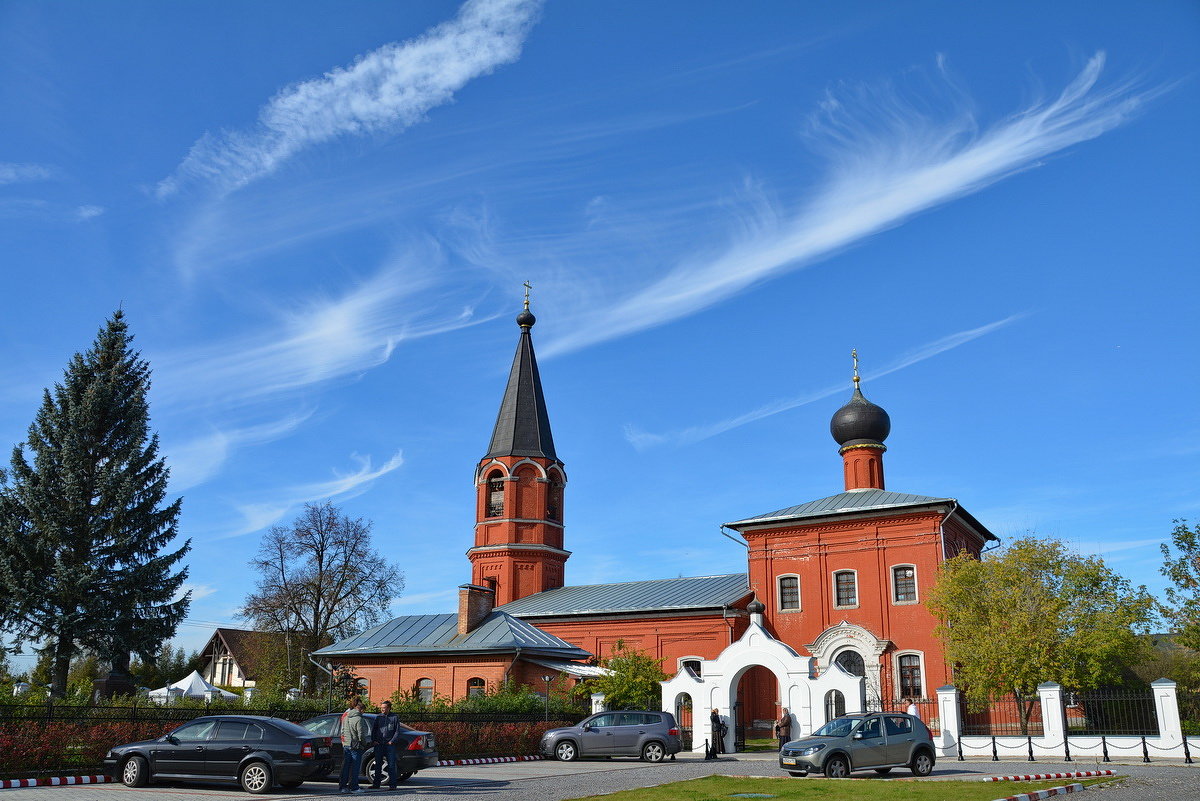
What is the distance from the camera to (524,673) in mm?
33875

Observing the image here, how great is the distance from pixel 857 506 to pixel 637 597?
1018 centimetres

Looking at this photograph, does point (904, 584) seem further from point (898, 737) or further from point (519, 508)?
point (519, 508)

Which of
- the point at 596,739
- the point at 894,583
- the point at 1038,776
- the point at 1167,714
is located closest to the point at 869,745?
the point at 1038,776

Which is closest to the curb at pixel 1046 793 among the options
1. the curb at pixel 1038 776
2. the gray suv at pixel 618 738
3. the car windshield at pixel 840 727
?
the curb at pixel 1038 776

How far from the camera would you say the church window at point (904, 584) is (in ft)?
106

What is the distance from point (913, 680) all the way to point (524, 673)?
44.3ft

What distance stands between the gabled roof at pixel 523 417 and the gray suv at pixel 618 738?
70.7 ft

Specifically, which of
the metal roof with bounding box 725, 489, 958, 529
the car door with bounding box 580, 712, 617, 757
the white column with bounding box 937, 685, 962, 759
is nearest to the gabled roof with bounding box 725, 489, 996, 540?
the metal roof with bounding box 725, 489, 958, 529

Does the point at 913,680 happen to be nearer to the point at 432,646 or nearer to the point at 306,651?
the point at 432,646

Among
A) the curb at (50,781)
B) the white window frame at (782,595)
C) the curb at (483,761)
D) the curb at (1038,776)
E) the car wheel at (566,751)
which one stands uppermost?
the white window frame at (782,595)

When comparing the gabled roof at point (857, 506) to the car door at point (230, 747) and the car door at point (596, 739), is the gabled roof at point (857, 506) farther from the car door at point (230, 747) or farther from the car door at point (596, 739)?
the car door at point (230, 747)

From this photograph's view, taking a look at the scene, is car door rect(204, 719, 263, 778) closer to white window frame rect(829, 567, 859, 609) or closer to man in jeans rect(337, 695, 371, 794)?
man in jeans rect(337, 695, 371, 794)

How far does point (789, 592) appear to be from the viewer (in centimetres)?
3491

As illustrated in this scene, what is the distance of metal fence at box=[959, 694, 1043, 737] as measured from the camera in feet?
96.2
